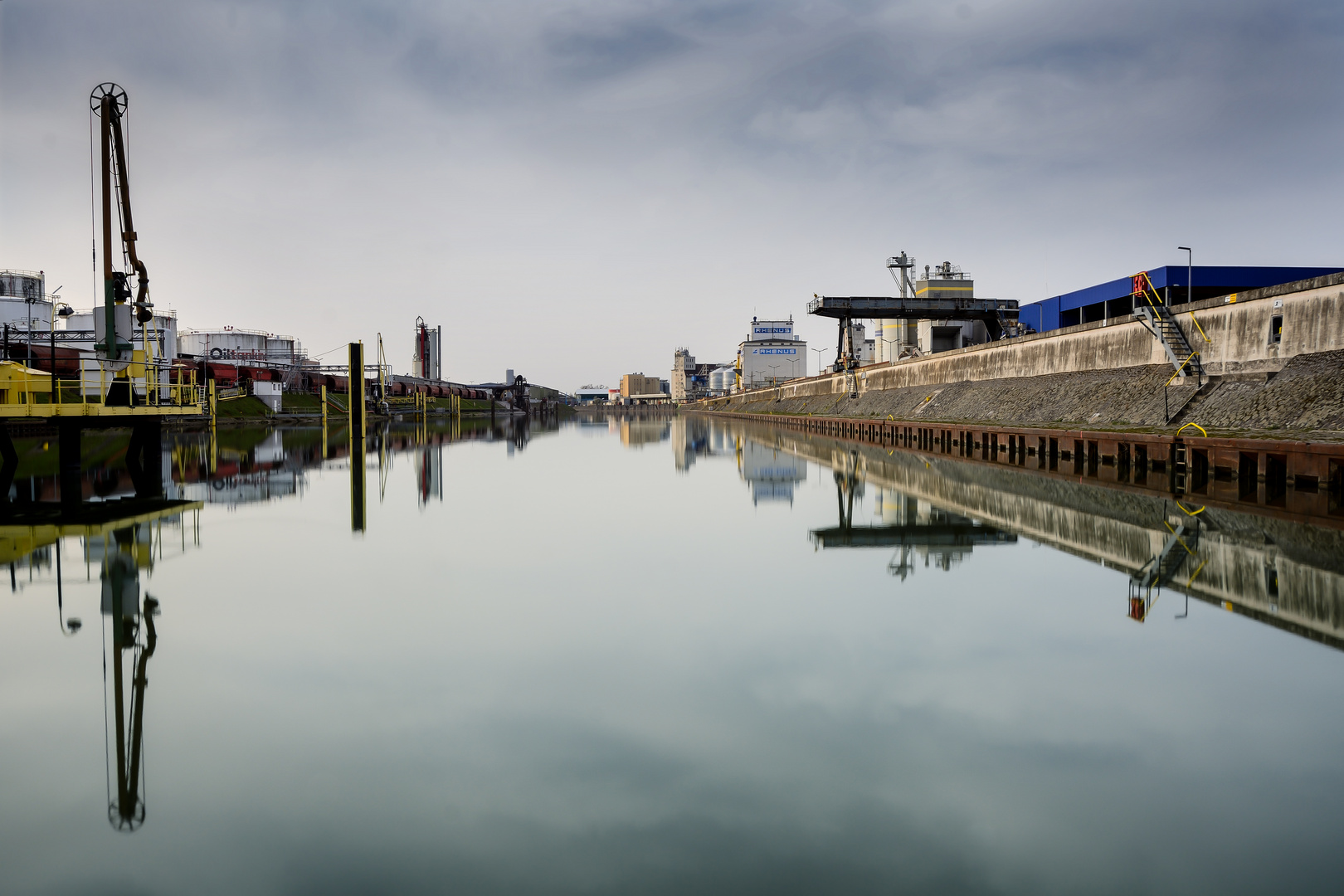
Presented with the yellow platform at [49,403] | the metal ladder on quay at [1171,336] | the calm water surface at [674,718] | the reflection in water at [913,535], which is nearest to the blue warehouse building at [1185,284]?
the metal ladder on quay at [1171,336]

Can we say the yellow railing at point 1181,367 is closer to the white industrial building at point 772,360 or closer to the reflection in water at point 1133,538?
the reflection in water at point 1133,538

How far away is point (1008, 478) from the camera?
2066cm

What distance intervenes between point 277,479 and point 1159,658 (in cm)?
2042

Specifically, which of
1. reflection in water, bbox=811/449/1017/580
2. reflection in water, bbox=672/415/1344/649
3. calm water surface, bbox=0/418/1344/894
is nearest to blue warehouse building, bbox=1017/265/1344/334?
reflection in water, bbox=672/415/1344/649

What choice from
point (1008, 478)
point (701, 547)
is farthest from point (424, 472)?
point (1008, 478)

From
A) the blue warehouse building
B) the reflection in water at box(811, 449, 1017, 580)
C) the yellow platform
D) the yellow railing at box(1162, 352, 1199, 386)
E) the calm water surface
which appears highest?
the blue warehouse building

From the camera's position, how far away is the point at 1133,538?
11992 mm

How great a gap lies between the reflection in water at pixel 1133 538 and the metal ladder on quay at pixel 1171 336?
693 cm

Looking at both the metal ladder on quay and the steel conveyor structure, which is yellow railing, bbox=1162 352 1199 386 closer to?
the metal ladder on quay

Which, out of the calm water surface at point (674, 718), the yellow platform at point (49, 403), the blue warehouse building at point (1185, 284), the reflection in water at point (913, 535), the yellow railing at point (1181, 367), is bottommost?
the calm water surface at point (674, 718)

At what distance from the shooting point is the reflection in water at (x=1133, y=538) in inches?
334

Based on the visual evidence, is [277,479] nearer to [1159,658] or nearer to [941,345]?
[1159,658]

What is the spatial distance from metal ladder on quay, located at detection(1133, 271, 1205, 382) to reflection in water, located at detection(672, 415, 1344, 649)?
693 centimetres

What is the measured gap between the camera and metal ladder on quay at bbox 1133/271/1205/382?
78.5 ft
